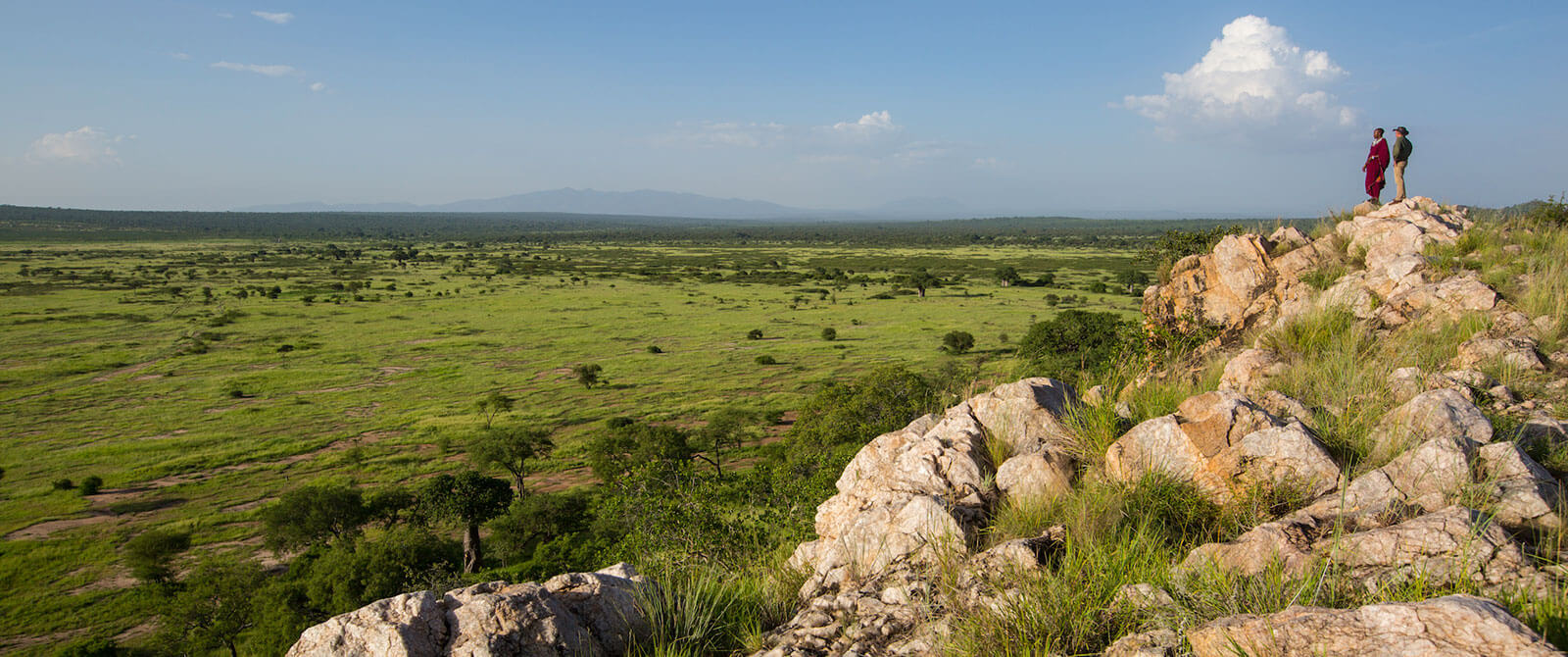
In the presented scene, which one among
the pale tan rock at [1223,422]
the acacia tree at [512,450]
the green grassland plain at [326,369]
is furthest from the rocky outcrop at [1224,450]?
the acacia tree at [512,450]

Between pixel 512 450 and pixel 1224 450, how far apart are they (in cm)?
3239

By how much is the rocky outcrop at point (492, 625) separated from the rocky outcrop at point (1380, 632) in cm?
366

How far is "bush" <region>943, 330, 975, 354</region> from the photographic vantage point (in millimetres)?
55844

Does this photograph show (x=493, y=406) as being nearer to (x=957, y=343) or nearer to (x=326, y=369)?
(x=326, y=369)

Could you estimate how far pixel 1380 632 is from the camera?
326cm

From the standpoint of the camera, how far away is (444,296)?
9350 centimetres

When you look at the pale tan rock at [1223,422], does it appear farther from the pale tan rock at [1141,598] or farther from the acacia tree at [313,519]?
the acacia tree at [313,519]

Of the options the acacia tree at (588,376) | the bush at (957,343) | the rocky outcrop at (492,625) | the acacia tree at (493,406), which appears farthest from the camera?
the bush at (957,343)

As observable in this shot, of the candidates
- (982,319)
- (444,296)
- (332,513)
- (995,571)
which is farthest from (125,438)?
(982,319)

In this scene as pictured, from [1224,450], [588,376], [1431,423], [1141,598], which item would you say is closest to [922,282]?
[588,376]

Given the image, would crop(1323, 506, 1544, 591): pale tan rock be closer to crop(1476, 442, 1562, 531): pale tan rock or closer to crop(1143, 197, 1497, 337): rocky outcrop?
crop(1476, 442, 1562, 531): pale tan rock

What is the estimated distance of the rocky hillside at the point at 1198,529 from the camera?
4023 millimetres

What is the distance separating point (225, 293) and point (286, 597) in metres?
92.9

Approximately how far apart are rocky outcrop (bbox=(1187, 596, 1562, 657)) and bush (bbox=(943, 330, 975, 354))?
53.0 metres
